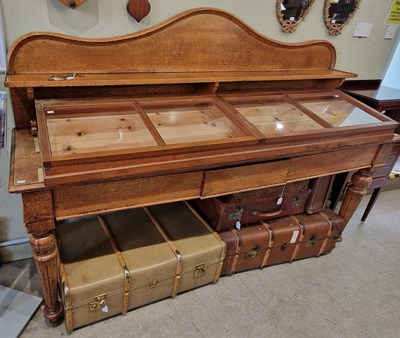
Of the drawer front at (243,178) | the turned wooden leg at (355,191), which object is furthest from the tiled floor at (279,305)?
the drawer front at (243,178)

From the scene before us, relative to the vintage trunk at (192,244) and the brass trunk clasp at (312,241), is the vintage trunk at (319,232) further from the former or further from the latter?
the vintage trunk at (192,244)

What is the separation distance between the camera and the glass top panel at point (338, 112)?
5.99 feet

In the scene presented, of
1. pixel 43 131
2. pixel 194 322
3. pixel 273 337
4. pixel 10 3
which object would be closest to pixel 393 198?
pixel 273 337

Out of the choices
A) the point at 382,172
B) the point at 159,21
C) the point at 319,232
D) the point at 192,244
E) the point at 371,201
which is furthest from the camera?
the point at 371,201

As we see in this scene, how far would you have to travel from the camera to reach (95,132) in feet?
4.60

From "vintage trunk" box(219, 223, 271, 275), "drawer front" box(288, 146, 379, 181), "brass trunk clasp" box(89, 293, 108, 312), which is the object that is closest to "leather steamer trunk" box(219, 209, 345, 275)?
"vintage trunk" box(219, 223, 271, 275)

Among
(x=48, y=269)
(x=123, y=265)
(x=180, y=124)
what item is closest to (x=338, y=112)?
(x=180, y=124)

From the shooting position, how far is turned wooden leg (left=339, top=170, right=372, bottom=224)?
2.08 meters

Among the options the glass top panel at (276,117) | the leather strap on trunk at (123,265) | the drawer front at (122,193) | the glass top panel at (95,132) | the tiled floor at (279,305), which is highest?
the glass top panel at (276,117)

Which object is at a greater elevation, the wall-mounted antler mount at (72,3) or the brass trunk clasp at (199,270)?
the wall-mounted antler mount at (72,3)

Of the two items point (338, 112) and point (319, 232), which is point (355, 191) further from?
point (338, 112)

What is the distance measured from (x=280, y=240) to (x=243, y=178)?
2.22 feet

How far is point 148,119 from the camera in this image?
1450 millimetres

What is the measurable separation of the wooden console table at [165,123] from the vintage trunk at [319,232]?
386 millimetres
